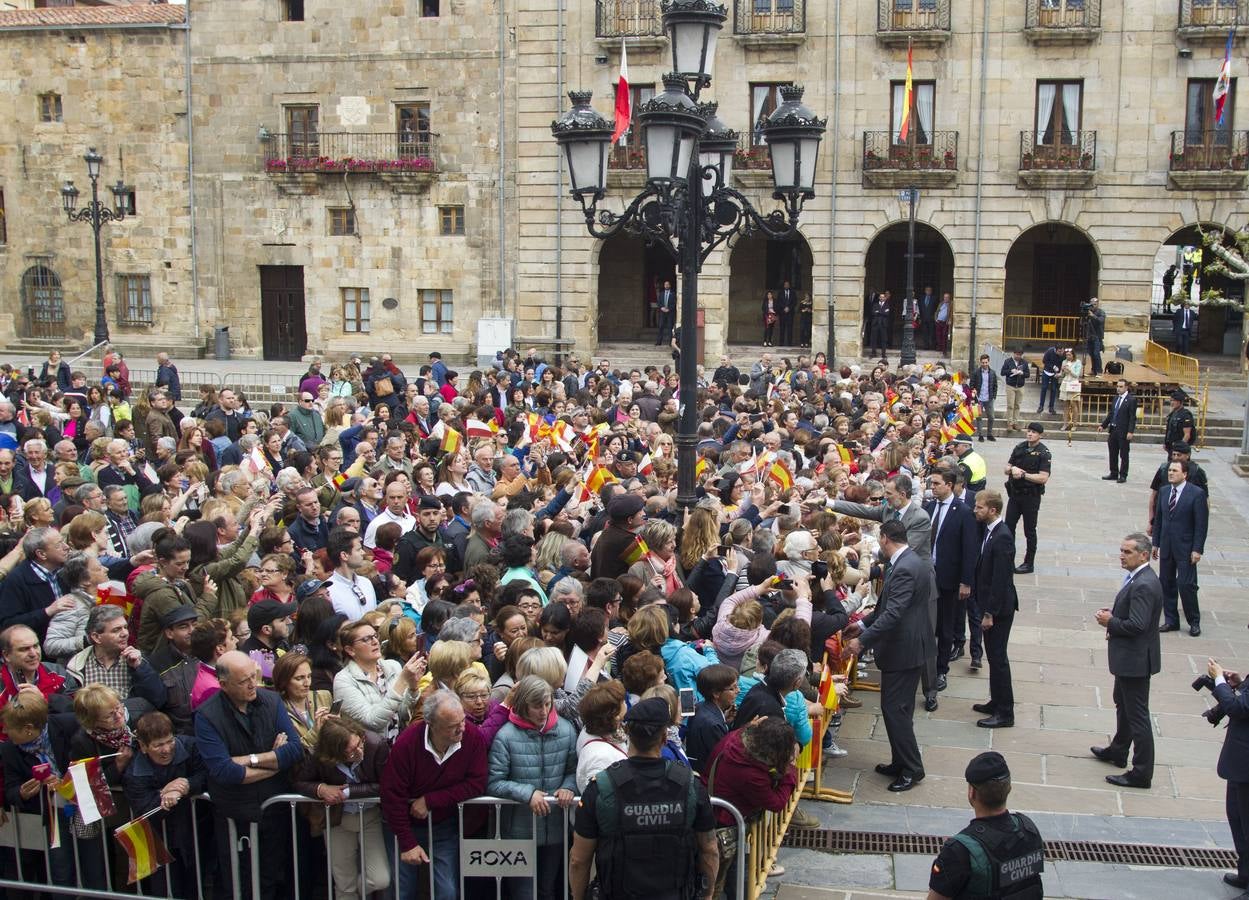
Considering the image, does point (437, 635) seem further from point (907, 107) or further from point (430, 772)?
point (907, 107)

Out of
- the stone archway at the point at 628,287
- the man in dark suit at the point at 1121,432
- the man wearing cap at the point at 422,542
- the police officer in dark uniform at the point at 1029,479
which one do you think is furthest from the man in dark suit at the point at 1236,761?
the stone archway at the point at 628,287

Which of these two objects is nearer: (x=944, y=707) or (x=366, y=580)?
(x=366, y=580)

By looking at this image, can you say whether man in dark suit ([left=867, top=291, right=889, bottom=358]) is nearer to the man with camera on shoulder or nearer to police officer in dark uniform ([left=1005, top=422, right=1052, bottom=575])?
police officer in dark uniform ([left=1005, top=422, right=1052, bottom=575])

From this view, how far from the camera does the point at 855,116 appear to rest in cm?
2994

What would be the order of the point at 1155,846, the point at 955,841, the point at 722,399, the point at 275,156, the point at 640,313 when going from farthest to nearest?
1. the point at 640,313
2. the point at 275,156
3. the point at 722,399
4. the point at 1155,846
5. the point at 955,841

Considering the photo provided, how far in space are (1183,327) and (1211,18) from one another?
7212mm

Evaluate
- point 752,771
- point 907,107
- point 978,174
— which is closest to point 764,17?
point 907,107

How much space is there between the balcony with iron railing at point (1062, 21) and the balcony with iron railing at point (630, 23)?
852 centimetres

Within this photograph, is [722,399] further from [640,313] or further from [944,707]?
[640,313]

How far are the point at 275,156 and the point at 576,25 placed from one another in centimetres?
857

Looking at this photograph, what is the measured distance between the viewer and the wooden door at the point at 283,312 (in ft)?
109

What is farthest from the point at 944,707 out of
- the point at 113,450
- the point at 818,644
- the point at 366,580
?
the point at 113,450

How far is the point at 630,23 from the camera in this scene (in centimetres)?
3045

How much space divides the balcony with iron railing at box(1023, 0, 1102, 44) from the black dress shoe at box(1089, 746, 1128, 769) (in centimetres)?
2380
